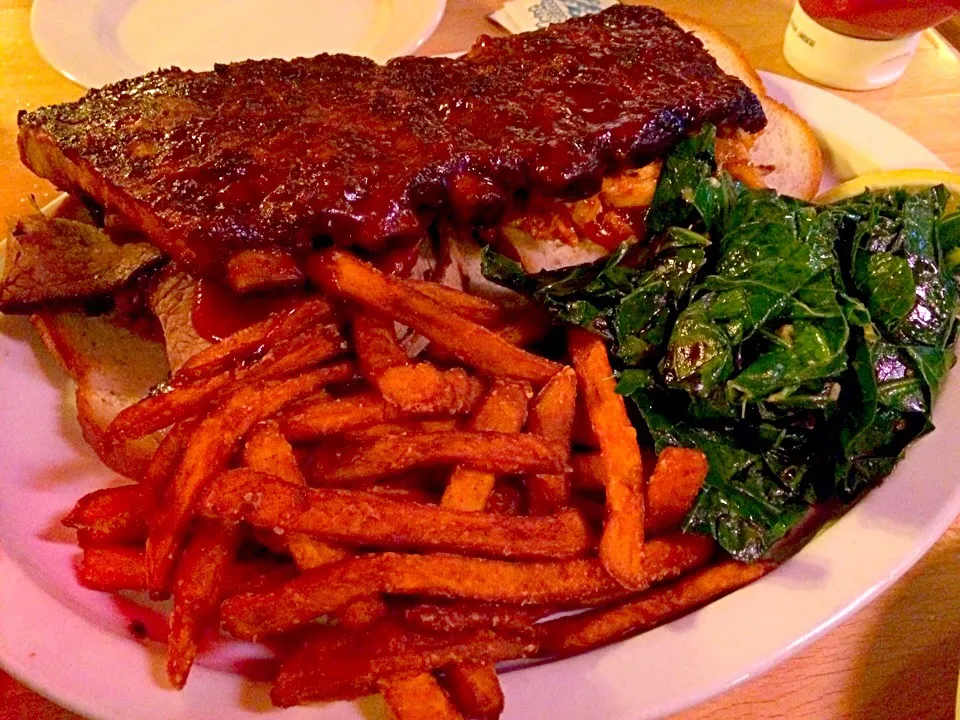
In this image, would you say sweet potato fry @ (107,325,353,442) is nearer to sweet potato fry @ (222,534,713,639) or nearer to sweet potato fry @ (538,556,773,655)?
sweet potato fry @ (222,534,713,639)

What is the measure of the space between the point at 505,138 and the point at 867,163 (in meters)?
1.47

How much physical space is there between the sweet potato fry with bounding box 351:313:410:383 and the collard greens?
0.45m

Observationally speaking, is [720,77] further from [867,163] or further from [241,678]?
[241,678]

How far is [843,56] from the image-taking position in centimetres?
351

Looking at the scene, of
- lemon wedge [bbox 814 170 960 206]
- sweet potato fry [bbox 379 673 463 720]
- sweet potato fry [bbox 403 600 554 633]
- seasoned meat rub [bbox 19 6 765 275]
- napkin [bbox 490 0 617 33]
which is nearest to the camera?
sweet potato fry [bbox 379 673 463 720]

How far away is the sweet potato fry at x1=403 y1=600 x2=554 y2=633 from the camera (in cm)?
153

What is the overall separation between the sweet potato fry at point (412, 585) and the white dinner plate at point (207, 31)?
2627 mm

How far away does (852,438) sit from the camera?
190cm

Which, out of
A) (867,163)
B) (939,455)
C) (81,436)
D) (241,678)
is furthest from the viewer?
(867,163)

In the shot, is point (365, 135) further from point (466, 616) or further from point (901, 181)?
point (901, 181)

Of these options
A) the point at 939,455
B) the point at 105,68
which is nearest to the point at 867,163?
the point at 939,455

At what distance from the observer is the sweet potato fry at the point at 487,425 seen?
5.40 feet

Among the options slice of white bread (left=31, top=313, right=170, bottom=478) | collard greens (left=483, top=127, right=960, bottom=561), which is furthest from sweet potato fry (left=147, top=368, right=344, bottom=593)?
collard greens (left=483, top=127, right=960, bottom=561)

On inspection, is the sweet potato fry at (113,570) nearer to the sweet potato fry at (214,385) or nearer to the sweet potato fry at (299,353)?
the sweet potato fry at (214,385)
